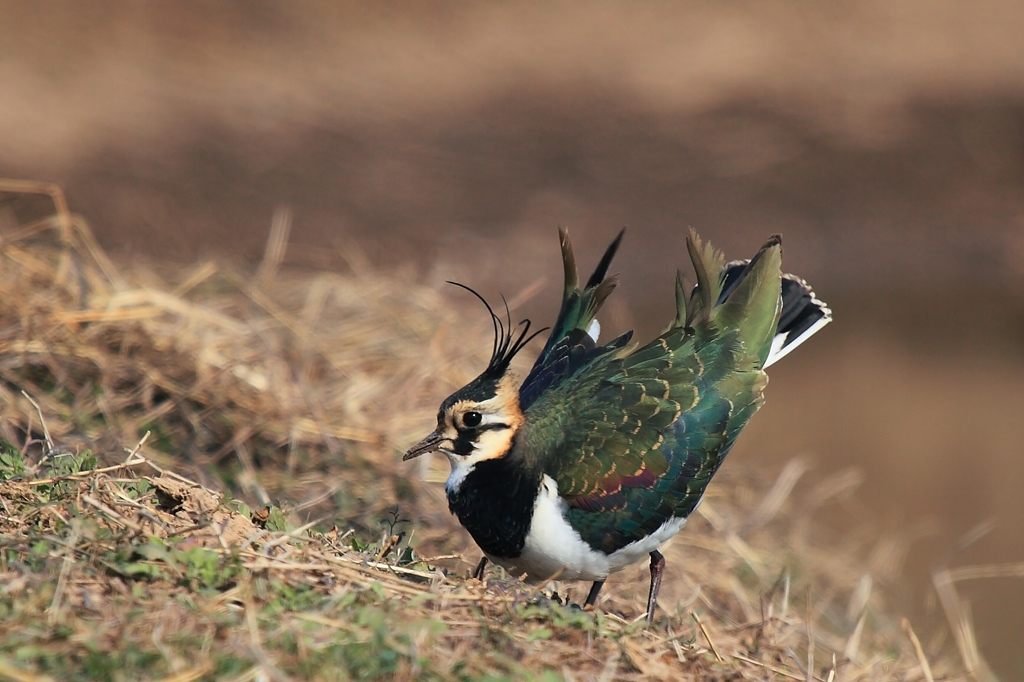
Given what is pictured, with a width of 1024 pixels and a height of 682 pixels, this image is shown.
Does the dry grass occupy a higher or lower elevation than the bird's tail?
lower

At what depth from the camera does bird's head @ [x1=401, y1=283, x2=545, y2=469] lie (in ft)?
15.0

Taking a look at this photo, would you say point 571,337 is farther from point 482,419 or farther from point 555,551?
point 555,551

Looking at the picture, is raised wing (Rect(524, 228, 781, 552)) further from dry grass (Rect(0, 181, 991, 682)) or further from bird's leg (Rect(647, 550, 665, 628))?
dry grass (Rect(0, 181, 991, 682))

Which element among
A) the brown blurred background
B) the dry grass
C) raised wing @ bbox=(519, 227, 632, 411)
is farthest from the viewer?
the brown blurred background

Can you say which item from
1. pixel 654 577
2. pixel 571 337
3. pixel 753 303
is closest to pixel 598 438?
pixel 654 577

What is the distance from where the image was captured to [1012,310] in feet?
41.1

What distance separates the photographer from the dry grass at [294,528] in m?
3.36

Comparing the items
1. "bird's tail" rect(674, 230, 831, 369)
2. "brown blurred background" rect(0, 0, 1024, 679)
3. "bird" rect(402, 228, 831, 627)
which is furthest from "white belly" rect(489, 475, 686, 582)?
"brown blurred background" rect(0, 0, 1024, 679)

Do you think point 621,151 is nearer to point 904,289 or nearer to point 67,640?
point 904,289

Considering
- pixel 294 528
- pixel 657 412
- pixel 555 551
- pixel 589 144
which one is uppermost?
pixel 589 144

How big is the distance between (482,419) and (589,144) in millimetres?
10480

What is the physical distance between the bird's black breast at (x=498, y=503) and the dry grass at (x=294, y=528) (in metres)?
0.20

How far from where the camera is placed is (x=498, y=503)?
4496 mm

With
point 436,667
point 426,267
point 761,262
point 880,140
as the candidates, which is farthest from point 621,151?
point 436,667
